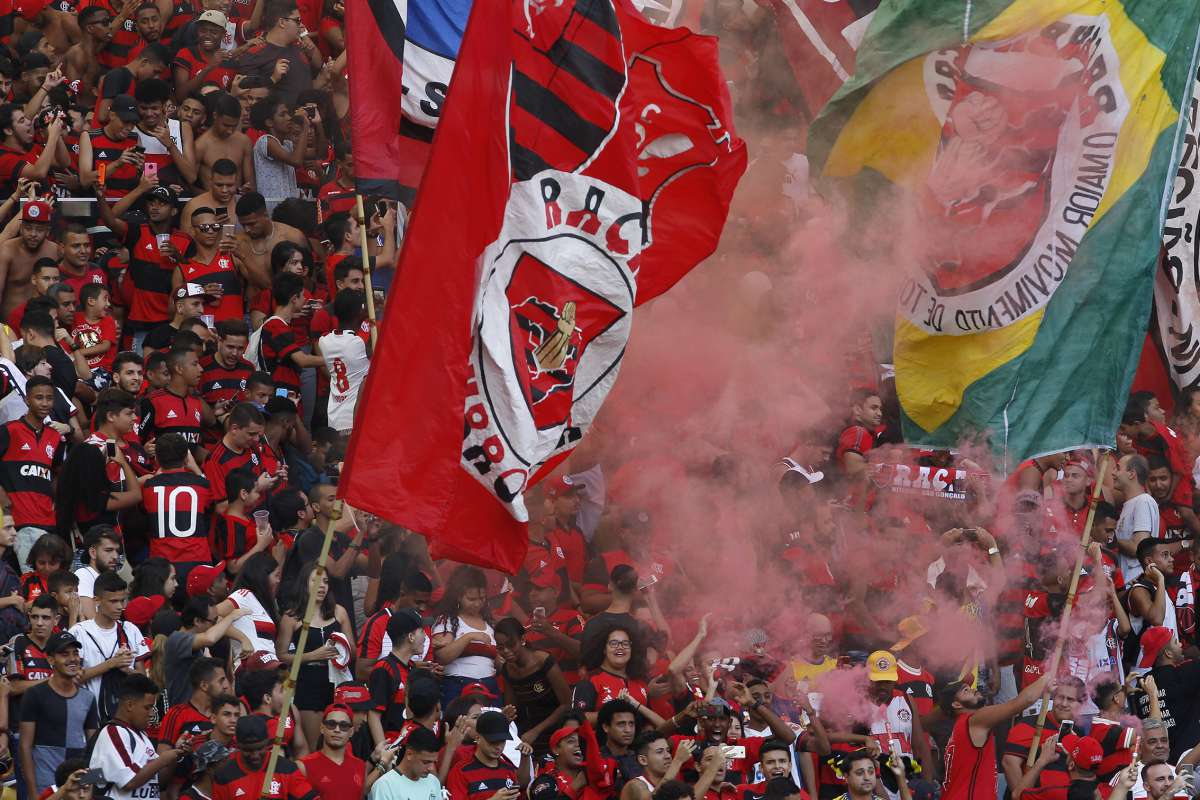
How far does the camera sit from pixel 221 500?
12.5 m

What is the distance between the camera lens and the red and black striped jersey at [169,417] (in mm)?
13156

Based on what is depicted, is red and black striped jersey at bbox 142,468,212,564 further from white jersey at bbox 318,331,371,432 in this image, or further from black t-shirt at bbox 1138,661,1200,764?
black t-shirt at bbox 1138,661,1200,764

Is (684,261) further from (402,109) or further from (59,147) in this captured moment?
(59,147)

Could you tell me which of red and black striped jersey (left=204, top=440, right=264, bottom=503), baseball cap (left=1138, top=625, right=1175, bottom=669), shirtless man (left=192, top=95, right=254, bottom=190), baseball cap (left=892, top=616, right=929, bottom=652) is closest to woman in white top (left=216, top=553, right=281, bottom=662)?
red and black striped jersey (left=204, top=440, right=264, bottom=503)

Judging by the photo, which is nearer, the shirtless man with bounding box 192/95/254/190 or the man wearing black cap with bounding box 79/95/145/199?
the man wearing black cap with bounding box 79/95/145/199

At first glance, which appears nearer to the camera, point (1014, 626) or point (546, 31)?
point (546, 31)

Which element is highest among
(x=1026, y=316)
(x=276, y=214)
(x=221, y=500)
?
(x=1026, y=316)

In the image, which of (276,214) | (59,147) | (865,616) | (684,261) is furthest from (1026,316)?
(59,147)

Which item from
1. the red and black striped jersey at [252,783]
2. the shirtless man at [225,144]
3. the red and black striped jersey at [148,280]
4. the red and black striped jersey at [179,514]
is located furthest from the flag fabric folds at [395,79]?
the shirtless man at [225,144]

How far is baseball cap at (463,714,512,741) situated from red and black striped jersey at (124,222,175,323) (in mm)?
4740

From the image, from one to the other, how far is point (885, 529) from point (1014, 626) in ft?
3.18

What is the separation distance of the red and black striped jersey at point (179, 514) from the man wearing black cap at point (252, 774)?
2.29 m

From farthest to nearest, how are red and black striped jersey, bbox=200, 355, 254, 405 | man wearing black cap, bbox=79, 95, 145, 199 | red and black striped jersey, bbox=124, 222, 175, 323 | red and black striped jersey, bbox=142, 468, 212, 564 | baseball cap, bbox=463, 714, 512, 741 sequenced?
man wearing black cap, bbox=79, 95, 145, 199, red and black striped jersey, bbox=124, 222, 175, 323, red and black striped jersey, bbox=200, 355, 254, 405, red and black striped jersey, bbox=142, 468, 212, 564, baseball cap, bbox=463, 714, 512, 741

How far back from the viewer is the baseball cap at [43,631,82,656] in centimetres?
1049
